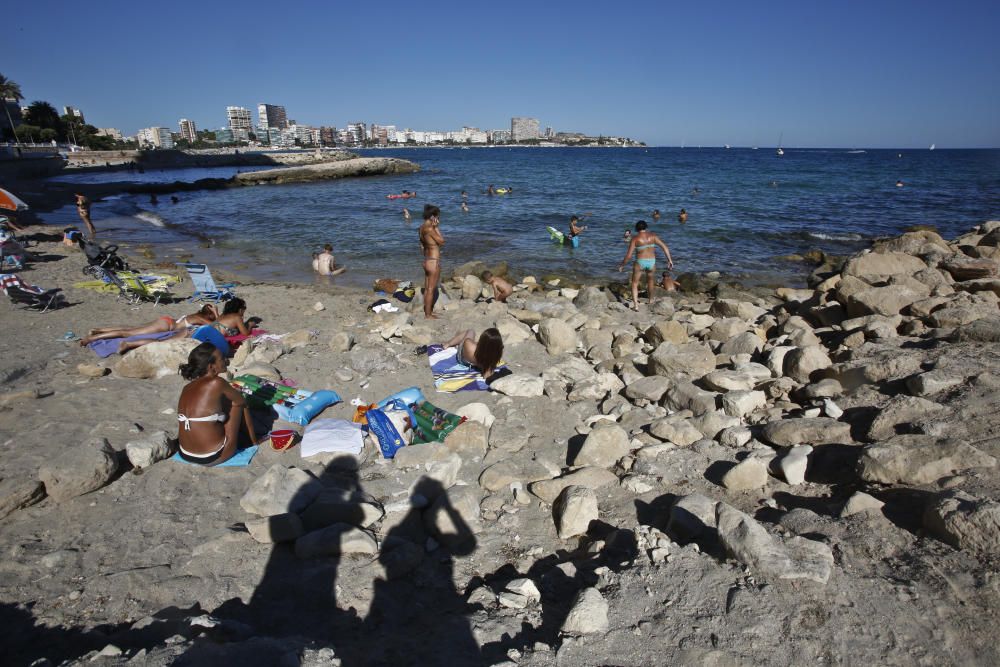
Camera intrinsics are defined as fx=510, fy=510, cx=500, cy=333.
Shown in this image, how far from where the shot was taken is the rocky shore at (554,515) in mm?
2682

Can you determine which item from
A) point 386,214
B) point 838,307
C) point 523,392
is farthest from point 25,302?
point 386,214

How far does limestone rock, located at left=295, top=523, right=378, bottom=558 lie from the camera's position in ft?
11.6

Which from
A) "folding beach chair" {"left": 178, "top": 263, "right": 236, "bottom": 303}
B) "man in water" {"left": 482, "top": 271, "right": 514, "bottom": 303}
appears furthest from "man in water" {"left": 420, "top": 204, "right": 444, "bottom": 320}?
"folding beach chair" {"left": 178, "top": 263, "right": 236, "bottom": 303}

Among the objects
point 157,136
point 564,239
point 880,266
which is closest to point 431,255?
point 880,266

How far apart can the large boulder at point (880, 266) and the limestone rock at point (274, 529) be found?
31.0ft

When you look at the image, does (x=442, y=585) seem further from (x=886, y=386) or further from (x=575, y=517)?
(x=886, y=386)

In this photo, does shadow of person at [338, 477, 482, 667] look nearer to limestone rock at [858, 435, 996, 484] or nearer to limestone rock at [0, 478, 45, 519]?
limestone rock at [0, 478, 45, 519]

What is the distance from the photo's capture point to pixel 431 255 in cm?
895

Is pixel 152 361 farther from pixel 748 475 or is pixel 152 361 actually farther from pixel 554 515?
pixel 748 475

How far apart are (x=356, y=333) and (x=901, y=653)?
6.89 metres

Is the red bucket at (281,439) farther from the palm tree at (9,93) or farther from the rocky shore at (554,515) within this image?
the palm tree at (9,93)

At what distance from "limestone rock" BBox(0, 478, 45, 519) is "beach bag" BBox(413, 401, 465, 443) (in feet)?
9.54

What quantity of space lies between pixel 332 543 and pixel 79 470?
2193mm

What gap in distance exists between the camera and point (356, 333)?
7.76 meters
